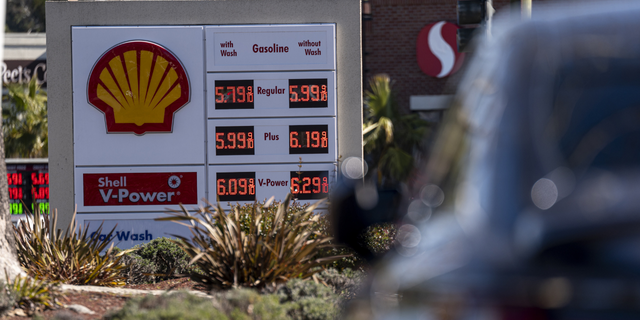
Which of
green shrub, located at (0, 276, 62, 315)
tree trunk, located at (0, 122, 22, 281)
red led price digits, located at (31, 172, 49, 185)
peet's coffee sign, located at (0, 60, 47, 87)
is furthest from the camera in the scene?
peet's coffee sign, located at (0, 60, 47, 87)

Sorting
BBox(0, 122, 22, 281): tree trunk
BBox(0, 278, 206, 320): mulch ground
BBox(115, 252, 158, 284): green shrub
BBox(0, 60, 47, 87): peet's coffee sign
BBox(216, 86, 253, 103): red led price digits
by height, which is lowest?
BBox(115, 252, 158, 284): green shrub

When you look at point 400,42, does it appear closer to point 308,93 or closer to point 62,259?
point 308,93

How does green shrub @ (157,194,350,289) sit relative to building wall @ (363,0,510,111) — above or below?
below

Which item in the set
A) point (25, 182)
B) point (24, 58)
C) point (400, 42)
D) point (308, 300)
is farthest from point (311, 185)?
point (24, 58)

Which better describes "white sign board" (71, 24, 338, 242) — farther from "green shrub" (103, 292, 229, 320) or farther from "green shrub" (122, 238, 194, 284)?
"green shrub" (103, 292, 229, 320)

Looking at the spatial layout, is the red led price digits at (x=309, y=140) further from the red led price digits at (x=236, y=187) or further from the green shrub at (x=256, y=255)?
the green shrub at (x=256, y=255)

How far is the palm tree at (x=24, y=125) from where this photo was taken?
2055 cm

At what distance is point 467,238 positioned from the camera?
3.16 ft

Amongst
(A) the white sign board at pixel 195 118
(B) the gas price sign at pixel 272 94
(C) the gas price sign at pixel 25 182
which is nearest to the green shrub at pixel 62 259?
(A) the white sign board at pixel 195 118

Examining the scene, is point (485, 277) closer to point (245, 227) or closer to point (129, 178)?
point (245, 227)

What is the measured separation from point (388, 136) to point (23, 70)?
53.3 ft

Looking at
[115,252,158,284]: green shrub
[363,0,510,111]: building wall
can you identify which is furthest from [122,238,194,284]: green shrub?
[363,0,510,111]: building wall

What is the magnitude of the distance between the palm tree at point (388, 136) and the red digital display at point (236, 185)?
795cm

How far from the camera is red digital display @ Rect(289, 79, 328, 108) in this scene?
10.4m
